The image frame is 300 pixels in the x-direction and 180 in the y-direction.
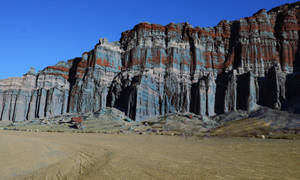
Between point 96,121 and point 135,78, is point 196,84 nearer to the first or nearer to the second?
point 135,78

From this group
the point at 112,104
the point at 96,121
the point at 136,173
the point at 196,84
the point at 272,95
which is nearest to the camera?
the point at 136,173

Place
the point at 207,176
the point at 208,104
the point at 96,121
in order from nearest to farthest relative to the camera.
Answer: the point at 207,176 → the point at 96,121 → the point at 208,104

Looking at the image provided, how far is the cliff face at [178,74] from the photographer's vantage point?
6331 cm

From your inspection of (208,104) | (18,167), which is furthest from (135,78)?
(18,167)

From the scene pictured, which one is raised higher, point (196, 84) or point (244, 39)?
point (244, 39)

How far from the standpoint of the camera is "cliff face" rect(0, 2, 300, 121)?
63312 millimetres

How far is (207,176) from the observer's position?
6.27 metres

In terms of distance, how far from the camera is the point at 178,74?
74.4 meters

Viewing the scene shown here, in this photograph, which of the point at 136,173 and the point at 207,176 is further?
the point at 136,173

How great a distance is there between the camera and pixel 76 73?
86250 millimetres

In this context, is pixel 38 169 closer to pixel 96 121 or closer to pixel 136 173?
pixel 136 173

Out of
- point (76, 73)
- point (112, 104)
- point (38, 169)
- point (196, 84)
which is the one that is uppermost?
point (76, 73)

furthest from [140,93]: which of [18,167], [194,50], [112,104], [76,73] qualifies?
[18,167]

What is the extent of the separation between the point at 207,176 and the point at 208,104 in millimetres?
60209
